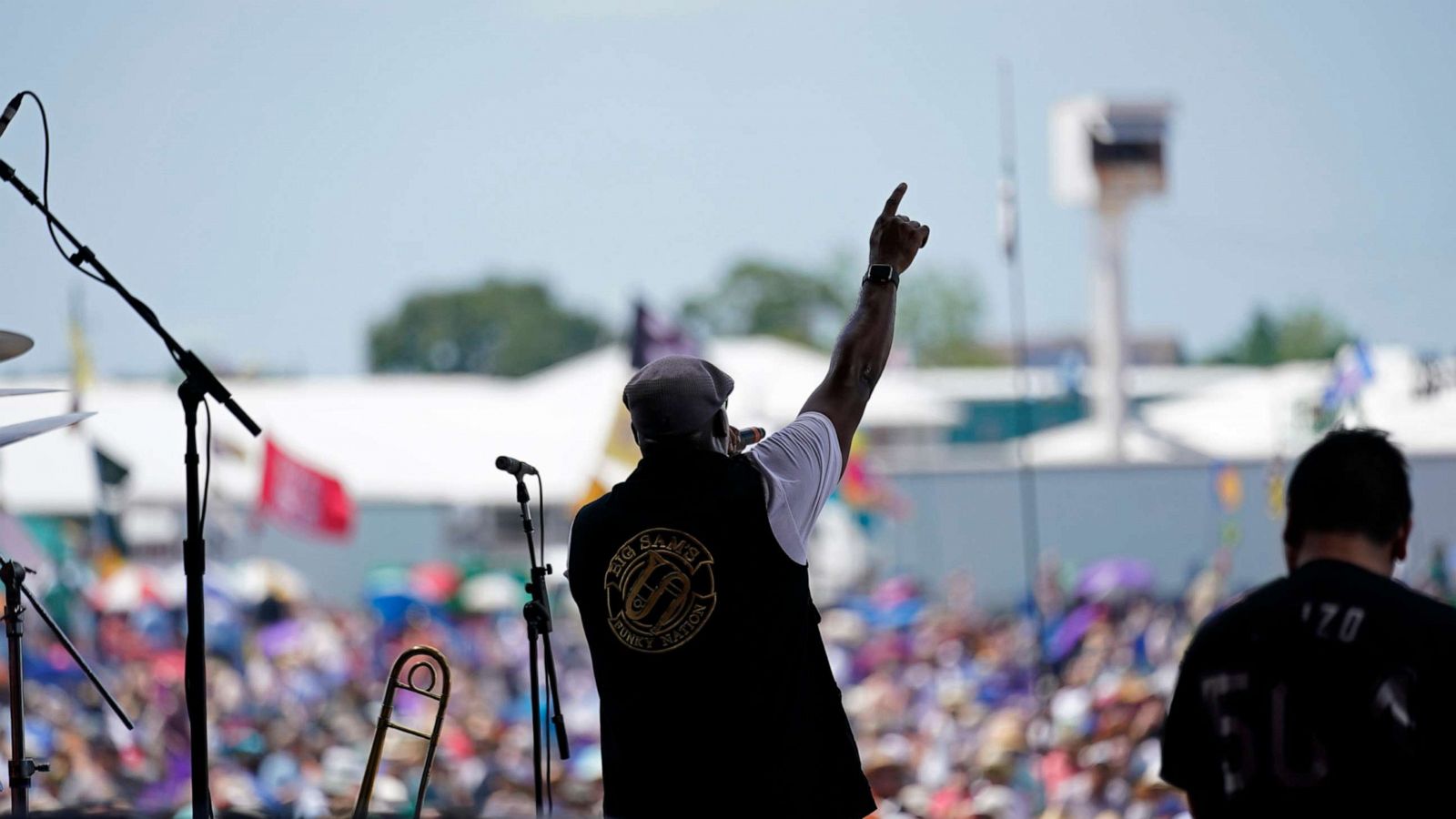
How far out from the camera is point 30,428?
243 cm

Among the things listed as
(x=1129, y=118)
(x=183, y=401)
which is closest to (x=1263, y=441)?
(x=1129, y=118)

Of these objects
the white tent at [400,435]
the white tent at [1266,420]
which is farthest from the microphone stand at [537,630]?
the white tent at [400,435]

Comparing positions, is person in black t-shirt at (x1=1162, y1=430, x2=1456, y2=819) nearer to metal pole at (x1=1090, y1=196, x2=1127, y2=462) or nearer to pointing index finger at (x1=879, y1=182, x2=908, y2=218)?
pointing index finger at (x1=879, y1=182, x2=908, y2=218)

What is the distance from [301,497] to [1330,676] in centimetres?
1204

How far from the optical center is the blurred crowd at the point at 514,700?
7.46m

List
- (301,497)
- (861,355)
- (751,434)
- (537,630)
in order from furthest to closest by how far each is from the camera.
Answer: (301,497), (537,630), (751,434), (861,355)

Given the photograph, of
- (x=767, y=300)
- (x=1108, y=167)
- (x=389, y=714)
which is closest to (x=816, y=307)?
(x=767, y=300)

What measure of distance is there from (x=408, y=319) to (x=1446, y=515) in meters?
46.1

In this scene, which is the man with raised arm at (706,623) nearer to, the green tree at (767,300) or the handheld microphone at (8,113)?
the handheld microphone at (8,113)

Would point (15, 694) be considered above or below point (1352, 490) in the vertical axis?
below

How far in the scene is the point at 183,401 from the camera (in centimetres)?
251

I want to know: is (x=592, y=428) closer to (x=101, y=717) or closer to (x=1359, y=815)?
(x=101, y=717)

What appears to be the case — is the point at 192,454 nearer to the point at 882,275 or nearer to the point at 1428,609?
the point at 882,275

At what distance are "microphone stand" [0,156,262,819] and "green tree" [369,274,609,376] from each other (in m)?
53.4
